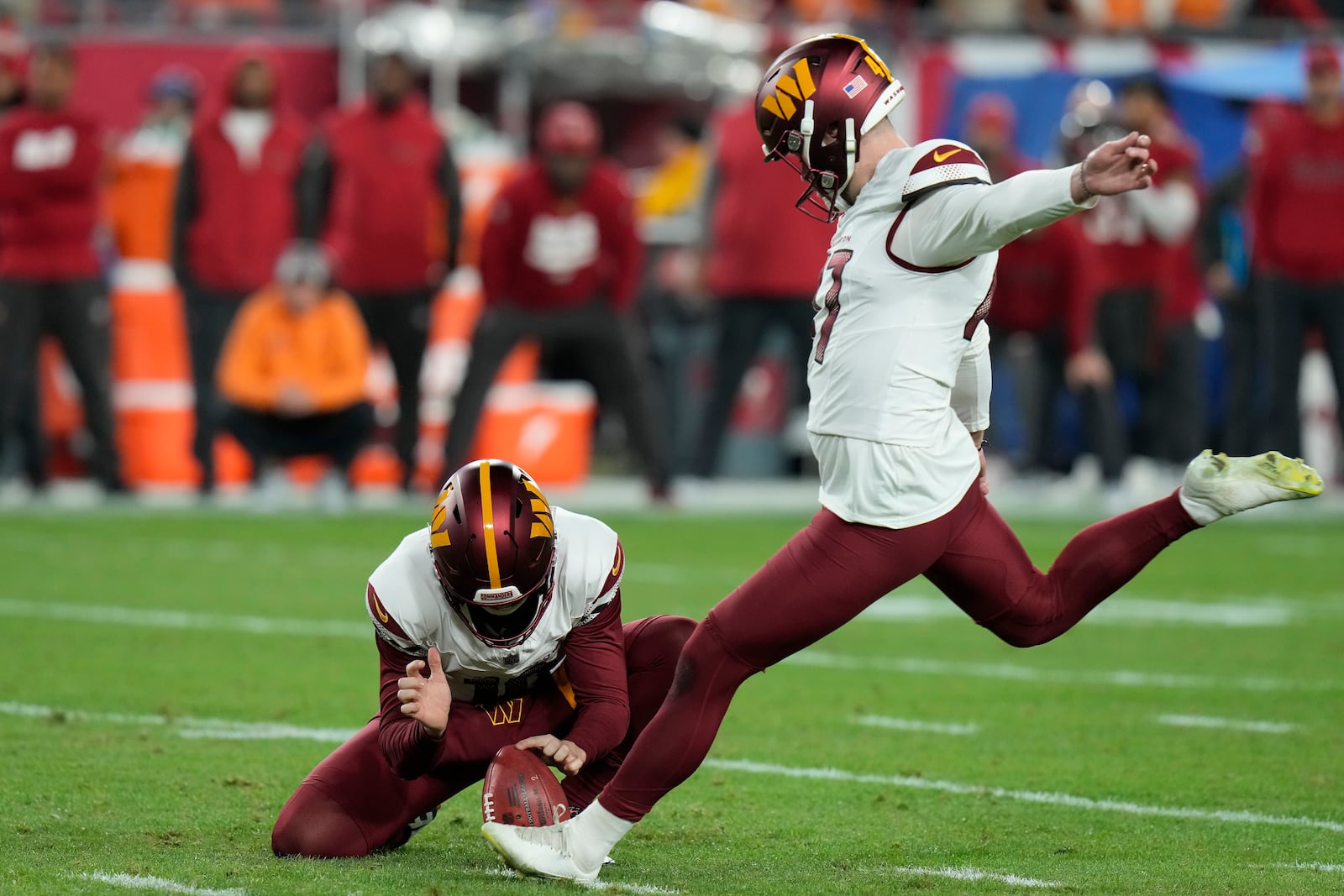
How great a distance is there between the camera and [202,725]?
19.9ft

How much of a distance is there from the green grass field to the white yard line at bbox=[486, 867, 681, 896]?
17mm

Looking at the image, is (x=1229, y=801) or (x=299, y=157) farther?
(x=299, y=157)

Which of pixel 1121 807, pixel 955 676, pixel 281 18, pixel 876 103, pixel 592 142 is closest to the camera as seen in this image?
pixel 876 103

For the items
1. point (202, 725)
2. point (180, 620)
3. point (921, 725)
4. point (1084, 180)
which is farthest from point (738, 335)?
point (1084, 180)

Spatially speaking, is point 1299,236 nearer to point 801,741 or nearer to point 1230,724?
point 1230,724

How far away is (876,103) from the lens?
4.41 m

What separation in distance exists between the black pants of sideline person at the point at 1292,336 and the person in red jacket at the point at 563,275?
3.59 m

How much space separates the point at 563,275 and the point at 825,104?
8062 mm

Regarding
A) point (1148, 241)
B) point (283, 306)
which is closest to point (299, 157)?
point (283, 306)

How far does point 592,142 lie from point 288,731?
6.94 meters

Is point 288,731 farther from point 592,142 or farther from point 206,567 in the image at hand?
point 592,142

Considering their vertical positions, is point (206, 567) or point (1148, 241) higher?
Answer: point (1148, 241)

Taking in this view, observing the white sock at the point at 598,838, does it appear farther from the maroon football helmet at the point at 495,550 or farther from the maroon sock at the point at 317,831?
the maroon sock at the point at 317,831

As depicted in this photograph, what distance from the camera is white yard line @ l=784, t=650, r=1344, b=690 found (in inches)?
277
